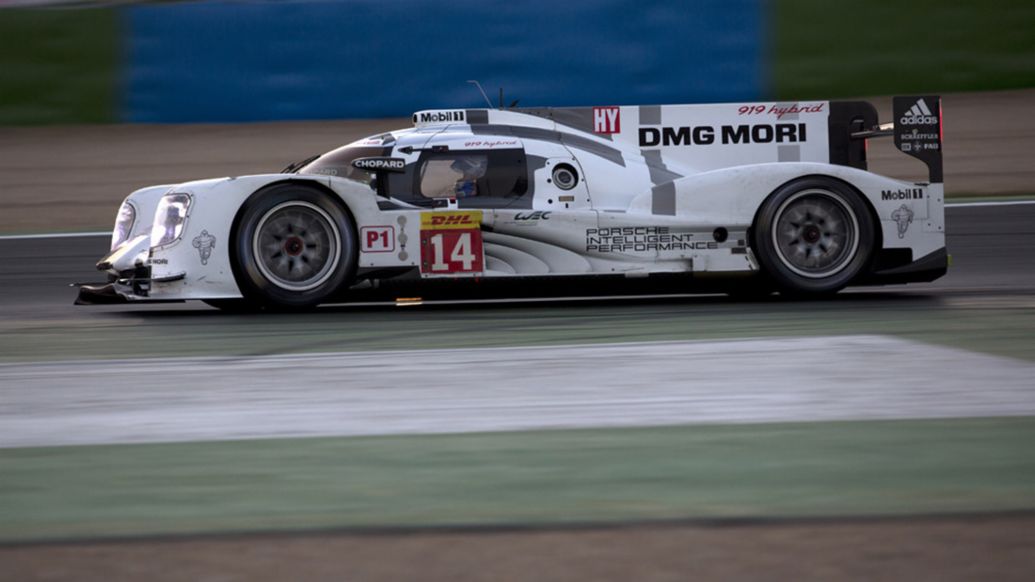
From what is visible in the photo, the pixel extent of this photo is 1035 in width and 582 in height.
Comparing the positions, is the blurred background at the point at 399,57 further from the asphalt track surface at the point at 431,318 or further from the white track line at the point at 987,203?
the asphalt track surface at the point at 431,318

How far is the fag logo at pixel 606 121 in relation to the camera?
8.96m

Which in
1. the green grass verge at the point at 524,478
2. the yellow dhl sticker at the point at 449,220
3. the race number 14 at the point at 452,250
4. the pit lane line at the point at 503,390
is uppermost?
the yellow dhl sticker at the point at 449,220

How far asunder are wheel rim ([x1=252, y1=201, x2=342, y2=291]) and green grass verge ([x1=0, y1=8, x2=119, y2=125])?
31.8 ft

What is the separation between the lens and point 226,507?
380 centimetres

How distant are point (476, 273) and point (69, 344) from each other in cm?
238

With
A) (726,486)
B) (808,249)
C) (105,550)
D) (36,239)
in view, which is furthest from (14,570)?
(36,239)

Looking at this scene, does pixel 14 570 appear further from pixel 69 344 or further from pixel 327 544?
pixel 69 344

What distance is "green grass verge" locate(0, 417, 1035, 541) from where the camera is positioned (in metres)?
3.66

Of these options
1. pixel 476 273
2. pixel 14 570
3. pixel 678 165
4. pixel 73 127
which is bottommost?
pixel 14 570

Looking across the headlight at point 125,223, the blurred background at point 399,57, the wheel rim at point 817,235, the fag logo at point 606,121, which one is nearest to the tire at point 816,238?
the wheel rim at point 817,235

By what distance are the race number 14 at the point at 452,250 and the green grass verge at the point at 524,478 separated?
3.57m

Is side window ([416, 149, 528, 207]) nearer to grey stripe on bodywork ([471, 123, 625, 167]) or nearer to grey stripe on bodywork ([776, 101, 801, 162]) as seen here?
grey stripe on bodywork ([471, 123, 625, 167])

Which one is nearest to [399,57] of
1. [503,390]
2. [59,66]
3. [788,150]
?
[59,66]

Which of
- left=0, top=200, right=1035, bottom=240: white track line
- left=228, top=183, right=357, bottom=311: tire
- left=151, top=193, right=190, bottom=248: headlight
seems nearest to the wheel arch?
left=228, top=183, right=357, bottom=311: tire
